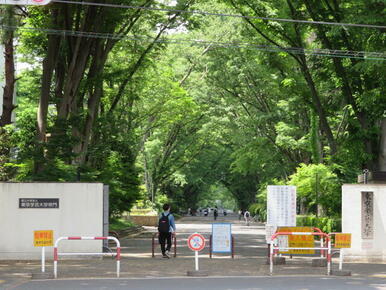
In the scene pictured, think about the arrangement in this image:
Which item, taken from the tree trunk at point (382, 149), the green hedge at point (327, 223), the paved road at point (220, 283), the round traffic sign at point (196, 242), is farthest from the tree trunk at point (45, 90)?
the green hedge at point (327, 223)

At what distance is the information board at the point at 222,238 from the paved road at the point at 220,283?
5.78m

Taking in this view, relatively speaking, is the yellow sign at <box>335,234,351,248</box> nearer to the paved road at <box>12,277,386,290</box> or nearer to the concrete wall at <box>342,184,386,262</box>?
the paved road at <box>12,277,386,290</box>

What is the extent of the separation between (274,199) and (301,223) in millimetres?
21374

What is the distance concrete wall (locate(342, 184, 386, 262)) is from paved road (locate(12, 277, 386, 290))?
5265mm

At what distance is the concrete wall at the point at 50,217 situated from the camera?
21094mm

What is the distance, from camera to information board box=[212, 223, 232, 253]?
2211cm

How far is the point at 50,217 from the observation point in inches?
839

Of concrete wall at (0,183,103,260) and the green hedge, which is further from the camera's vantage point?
the green hedge

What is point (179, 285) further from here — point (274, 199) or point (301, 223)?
point (301, 223)

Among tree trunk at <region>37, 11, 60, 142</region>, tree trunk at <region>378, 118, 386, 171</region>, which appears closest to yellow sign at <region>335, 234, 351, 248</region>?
tree trunk at <region>378, 118, 386, 171</region>

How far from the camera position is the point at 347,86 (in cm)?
2839

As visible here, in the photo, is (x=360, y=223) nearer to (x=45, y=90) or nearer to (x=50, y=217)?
(x=50, y=217)

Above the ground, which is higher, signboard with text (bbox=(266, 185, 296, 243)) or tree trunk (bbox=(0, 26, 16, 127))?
tree trunk (bbox=(0, 26, 16, 127))

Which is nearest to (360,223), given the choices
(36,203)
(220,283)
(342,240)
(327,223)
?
(342,240)
